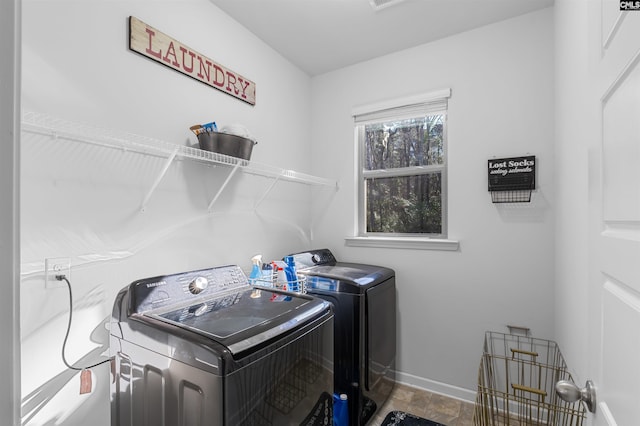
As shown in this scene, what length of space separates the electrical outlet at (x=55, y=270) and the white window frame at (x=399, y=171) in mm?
1937

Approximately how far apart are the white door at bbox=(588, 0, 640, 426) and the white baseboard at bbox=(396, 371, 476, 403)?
5.43 feet

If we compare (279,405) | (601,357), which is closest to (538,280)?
(601,357)

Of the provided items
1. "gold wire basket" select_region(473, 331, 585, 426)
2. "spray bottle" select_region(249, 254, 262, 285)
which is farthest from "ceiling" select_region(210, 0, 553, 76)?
"gold wire basket" select_region(473, 331, 585, 426)

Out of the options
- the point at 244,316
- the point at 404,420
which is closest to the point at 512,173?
the point at 404,420

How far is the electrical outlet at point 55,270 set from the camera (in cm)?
121

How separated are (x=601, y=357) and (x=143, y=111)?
6.43 ft

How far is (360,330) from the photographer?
1888 millimetres

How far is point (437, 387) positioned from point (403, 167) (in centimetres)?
172

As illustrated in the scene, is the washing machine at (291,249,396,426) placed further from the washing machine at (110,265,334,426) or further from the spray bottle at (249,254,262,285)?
the washing machine at (110,265,334,426)

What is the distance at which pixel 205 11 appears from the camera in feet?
6.23

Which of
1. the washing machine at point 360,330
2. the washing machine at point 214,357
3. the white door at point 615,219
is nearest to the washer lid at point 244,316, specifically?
the washing machine at point 214,357

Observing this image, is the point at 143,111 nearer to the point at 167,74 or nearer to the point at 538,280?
the point at 167,74

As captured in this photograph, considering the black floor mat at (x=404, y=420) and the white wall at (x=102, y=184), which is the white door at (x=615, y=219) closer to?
the black floor mat at (x=404, y=420)

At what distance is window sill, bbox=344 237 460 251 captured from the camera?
2.32 meters
